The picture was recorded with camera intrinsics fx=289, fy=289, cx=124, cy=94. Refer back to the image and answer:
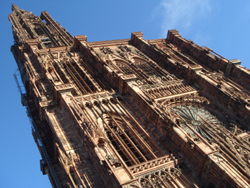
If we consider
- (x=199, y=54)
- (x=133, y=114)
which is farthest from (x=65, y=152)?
(x=199, y=54)

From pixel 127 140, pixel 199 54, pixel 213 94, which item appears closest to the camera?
pixel 127 140

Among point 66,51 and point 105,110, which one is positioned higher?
point 66,51

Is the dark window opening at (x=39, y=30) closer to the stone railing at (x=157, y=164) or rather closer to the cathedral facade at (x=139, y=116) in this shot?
the cathedral facade at (x=139, y=116)

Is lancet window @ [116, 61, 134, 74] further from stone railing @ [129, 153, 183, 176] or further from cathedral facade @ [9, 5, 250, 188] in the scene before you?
stone railing @ [129, 153, 183, 176]

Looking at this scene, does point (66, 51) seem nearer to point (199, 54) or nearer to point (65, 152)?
point (199, 54)

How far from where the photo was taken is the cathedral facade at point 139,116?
17562mm

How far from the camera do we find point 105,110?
23922 mm

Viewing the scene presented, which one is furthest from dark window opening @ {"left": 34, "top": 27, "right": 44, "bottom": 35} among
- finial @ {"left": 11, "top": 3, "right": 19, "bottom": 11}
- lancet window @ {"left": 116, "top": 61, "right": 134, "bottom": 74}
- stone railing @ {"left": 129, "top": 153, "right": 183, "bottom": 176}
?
stone railing @ {"left": 129, "top": 153, "right": 183, "bottom": 176}

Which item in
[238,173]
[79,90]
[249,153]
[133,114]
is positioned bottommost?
[238,173]

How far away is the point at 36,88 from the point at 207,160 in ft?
57.2

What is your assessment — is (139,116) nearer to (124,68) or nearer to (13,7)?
(124,68)

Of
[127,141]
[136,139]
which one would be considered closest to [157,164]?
Answer: [136,139]

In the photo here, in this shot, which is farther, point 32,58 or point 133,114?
point 32,58

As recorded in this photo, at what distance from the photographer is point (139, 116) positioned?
76.7ft
